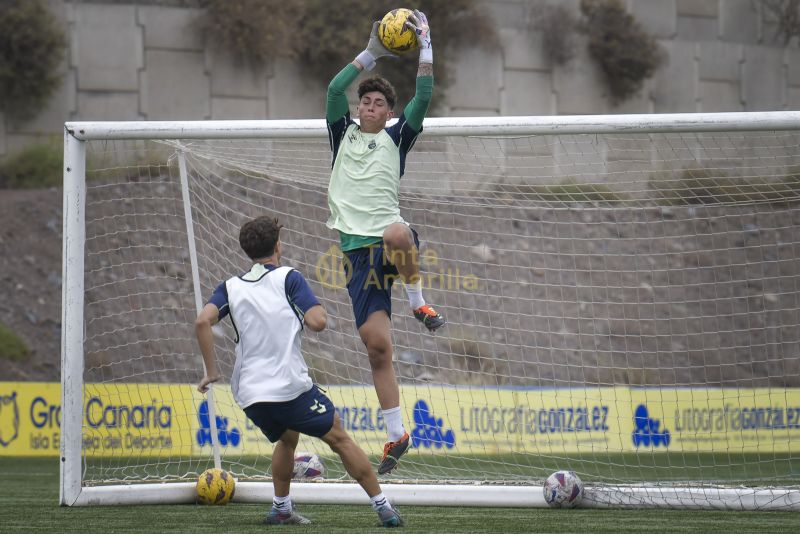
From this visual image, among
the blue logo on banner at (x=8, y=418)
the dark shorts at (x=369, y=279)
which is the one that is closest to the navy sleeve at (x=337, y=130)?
the dark shorts at (x=369, y=279)

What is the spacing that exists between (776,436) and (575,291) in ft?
14.7

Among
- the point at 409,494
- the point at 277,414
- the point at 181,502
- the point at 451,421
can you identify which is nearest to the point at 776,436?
the point at 451,421

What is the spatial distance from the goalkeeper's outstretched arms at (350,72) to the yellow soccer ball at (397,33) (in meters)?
0.05

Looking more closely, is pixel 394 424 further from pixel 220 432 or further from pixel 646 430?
pixel 646 430

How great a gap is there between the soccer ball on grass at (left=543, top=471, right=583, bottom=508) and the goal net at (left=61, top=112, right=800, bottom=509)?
113 mm

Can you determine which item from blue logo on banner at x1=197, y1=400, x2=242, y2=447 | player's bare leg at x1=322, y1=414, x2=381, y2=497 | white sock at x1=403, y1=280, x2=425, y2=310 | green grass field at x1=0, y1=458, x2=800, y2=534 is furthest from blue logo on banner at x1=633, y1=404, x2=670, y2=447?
player's bare leg at x1=322, y1=414, x2=381, y2=497

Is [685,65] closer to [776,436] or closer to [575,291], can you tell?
[575,291]

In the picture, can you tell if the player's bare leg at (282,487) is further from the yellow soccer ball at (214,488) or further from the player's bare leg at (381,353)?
the yellow soccer ball at (214,488)

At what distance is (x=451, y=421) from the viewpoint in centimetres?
1370

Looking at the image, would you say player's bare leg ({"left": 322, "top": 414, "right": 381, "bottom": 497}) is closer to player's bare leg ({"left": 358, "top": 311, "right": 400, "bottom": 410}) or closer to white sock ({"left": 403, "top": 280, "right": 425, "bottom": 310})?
player's bare leg ({"left": 358, "top": 311, "right": 400, "bottom": 410})

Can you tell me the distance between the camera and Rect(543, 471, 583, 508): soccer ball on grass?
738 centimetres

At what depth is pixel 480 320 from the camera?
18.0 metres

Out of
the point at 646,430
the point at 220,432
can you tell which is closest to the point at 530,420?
the point at 646,430

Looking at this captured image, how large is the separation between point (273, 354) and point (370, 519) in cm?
144
